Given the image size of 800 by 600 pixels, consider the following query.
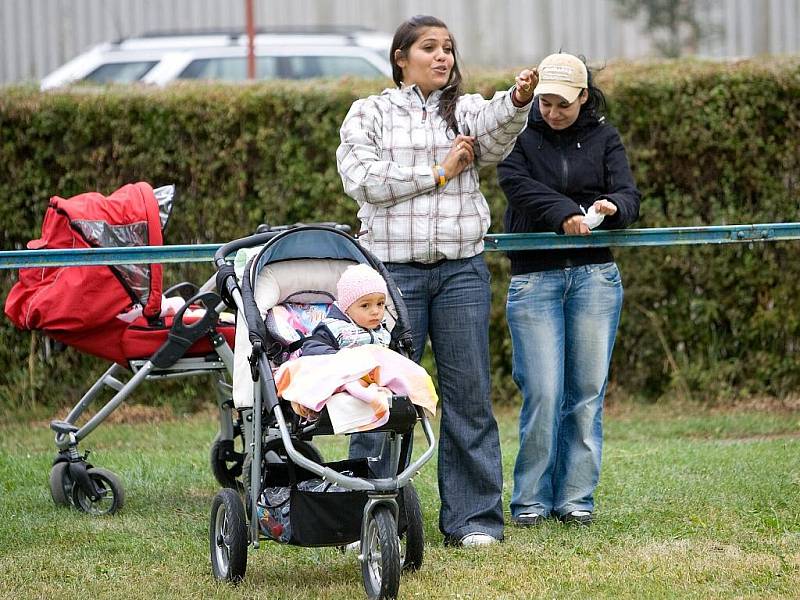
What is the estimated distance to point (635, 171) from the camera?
8742 millimetres

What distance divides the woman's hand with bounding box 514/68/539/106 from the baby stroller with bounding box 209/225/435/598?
871mm

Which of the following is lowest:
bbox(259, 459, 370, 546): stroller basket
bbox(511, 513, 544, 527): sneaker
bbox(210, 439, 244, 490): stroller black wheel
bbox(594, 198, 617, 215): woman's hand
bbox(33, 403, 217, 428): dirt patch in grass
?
bbox(33, 403, 217, 428): dirt patch in grass

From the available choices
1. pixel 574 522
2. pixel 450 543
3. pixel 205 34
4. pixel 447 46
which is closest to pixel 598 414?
pixel 574 522

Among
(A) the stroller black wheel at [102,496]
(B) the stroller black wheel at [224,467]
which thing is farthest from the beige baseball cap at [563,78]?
(A) the stroller black wheel at [102,496]

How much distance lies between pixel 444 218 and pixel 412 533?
1.27m

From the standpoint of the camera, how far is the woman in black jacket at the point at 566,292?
551cm

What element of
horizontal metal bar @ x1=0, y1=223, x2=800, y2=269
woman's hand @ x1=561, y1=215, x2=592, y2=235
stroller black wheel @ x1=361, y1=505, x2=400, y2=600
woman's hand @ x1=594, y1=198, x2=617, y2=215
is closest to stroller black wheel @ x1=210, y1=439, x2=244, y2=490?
horizontal metal bar @ x1=0, y1=223, x2=800, y2=269

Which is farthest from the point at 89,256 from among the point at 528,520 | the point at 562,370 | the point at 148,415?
the point at 148,415

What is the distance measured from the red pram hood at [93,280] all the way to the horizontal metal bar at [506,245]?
0.23m

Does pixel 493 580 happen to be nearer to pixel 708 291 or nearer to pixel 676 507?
pixel 676 507

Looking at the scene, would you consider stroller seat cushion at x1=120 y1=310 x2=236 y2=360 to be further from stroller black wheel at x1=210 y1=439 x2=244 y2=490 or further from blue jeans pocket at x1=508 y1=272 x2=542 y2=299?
blue jeans pocket at x1=508 y1=272 x2=542 y2=299

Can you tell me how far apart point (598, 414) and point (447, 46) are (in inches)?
67.6

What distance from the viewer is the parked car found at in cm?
1340

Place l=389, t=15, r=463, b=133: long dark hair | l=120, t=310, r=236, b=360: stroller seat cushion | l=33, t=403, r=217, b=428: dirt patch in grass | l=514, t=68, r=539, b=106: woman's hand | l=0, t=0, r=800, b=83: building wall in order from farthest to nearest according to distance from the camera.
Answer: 1. l=0, t=0, r=800, b=83: building wall
2. l=33, t=403, r=217, b=428: dirt patch in grass
3. l=120, t=310, r=236, b=360: stroller seat cushion
4. l=389, t=15, r=463, b=133: long dark hair
5. l=514, t=68, r=539, b=106: woman's hand
